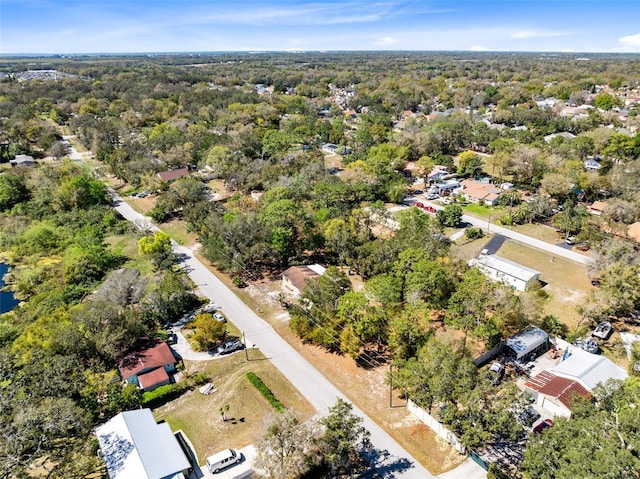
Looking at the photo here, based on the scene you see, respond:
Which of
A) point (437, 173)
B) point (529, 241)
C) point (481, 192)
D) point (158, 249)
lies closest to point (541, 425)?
point (529, 241)

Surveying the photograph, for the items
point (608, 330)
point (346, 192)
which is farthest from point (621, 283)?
point (346, 192)

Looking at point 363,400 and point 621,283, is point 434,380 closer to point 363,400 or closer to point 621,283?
point 363,400

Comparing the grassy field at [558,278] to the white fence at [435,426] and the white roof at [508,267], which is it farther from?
the white fence at [435,426]

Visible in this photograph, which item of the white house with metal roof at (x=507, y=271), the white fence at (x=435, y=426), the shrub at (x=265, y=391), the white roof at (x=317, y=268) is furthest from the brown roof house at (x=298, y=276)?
the white house with metal roof at (x=507, y=271)

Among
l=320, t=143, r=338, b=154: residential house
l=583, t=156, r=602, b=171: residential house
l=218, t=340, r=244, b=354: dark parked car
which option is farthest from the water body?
l=583, t=156, r=602, b=171: residential house

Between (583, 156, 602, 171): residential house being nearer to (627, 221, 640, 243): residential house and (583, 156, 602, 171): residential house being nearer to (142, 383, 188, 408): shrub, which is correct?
(627, 221, 640, 243): residential house

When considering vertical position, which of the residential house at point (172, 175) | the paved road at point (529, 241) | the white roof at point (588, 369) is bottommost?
Answer: the white roof at point (588, 369)

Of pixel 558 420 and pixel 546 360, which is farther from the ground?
pixel 558 420
